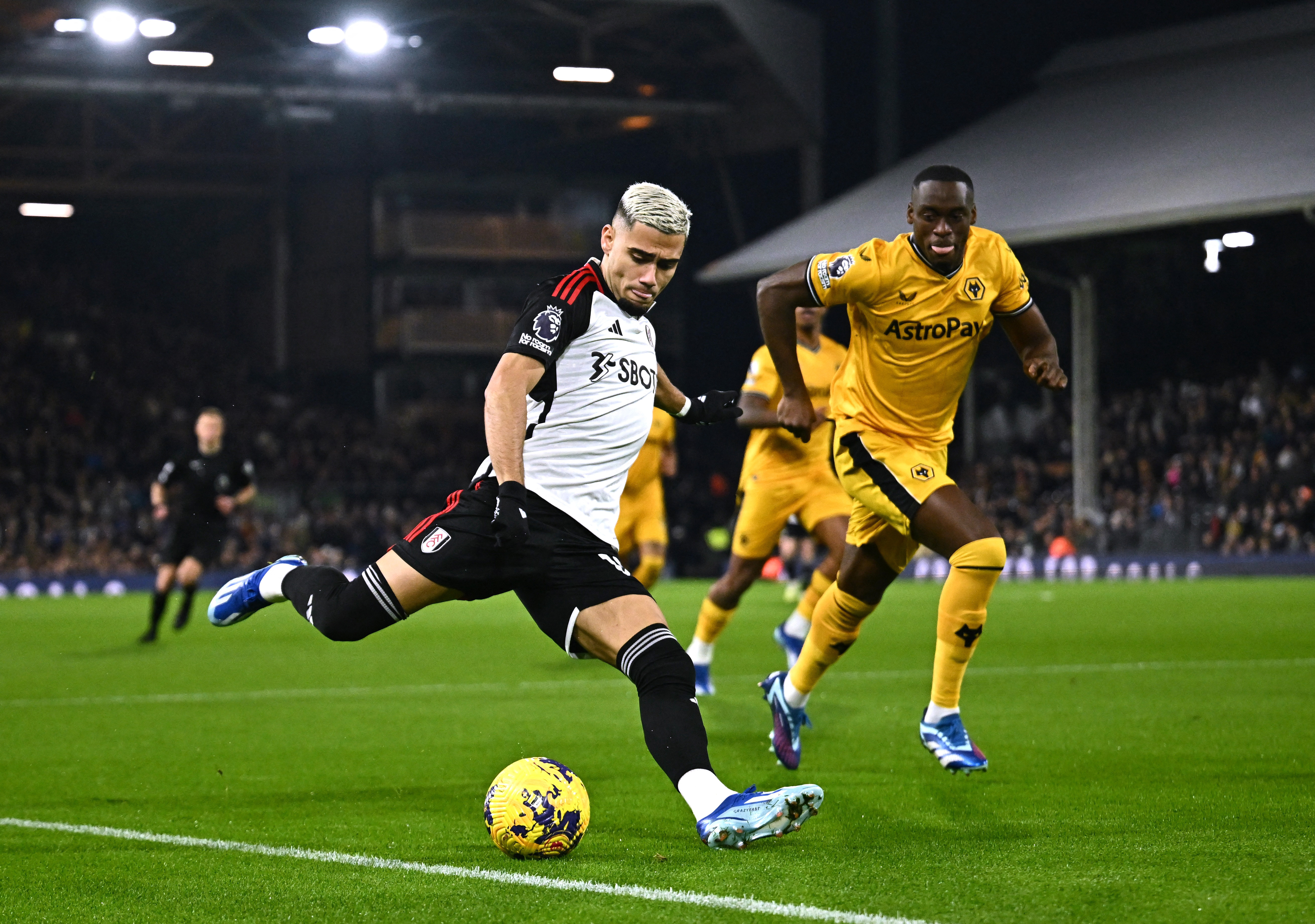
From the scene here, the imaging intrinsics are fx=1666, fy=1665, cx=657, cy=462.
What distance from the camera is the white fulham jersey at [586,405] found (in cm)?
547

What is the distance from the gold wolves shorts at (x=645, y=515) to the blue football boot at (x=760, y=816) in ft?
25.9

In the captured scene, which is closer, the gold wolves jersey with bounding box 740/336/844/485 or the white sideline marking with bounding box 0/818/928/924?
the white sideline marking with bounding box 0/818/928/924

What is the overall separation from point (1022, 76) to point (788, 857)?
3262 cm

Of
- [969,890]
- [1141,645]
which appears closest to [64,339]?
[1141,645]

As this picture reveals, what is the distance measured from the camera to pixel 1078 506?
30984 millimetres

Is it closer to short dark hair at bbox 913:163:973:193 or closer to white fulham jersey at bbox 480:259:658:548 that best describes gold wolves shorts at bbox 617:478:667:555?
short dark hair at bbox 913:163:973:193

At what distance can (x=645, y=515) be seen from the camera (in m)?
13.0

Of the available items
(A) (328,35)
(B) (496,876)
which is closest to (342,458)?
(A) (328,35)

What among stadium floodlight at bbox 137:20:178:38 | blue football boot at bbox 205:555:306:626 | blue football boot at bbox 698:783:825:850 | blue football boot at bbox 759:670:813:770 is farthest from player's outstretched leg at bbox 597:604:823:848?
stadium floodlight at bbox 137:20:178:38

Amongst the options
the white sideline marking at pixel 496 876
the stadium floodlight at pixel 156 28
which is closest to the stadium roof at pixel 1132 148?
the stadium floodlight at pixel 156 28

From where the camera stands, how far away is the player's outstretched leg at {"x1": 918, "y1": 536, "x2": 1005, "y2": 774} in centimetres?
669

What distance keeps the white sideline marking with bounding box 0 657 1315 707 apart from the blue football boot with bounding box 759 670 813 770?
3734 millimetres

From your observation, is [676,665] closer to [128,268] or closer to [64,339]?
[64,339]

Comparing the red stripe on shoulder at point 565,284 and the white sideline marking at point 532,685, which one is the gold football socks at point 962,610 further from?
the white sideline marking at point 532,685
